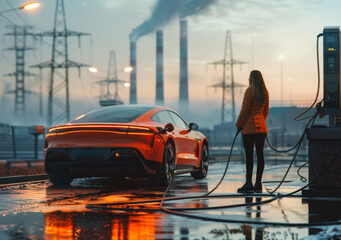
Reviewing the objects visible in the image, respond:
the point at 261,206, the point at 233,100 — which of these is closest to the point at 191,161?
the point at 261,206

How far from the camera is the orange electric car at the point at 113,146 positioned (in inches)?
402

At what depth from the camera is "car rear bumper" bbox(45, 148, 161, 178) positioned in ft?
33.4

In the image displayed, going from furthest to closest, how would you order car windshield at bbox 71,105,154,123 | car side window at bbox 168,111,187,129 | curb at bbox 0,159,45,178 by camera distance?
curb at bbox 0,159,45,178 → car side window at bbox 168,111,187,129 → car windshield at bbox 71,105,154,123

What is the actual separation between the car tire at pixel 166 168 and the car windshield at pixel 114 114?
801mm

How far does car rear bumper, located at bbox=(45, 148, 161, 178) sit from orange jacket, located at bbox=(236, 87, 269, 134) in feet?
5.78

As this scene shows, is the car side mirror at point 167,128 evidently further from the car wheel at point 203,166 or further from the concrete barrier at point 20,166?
the concrete barrier at point 20,166

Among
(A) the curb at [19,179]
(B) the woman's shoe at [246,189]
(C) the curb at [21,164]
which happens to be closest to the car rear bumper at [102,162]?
(B) the woman's shoe at [246,189]

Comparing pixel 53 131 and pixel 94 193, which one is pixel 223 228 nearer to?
pixel 94 193

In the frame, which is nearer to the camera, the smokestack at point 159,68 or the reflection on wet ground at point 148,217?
the reflection on wet ground at point 148,217

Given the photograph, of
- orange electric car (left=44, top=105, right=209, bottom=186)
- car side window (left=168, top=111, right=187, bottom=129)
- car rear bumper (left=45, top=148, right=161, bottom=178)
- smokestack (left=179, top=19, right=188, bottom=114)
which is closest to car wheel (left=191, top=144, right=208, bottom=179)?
car side window (left=168, top=111, right=187, bottom=129)

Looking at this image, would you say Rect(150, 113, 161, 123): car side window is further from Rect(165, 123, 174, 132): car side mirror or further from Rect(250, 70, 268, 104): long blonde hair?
Rect(250, 70, 268, 104): long blonde hair

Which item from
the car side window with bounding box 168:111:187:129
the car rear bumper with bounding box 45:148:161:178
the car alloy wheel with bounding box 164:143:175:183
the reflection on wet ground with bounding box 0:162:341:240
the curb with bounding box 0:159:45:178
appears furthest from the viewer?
the curb with bounding box 0:159:45:178

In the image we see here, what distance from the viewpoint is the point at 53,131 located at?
→ 34.9ft

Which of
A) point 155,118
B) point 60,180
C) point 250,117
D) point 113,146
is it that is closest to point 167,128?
point 155,118
